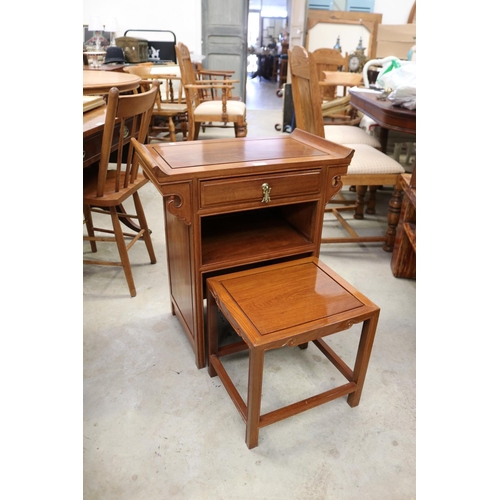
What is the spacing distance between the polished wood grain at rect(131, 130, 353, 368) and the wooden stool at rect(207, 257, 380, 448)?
0.31 ft

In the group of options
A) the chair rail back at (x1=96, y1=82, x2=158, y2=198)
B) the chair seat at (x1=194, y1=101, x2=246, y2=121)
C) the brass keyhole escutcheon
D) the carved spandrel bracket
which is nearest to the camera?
the carved spandrel bracket

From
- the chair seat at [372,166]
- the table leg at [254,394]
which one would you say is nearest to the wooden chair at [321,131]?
the chair seat at [372,166]

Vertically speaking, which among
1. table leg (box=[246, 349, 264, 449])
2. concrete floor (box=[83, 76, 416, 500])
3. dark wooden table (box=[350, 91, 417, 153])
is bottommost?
concrete floor (box=[83, 76, 416, 500])

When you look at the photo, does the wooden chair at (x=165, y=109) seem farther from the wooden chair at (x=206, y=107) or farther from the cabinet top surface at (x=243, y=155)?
the cabinet top surface at (x=243, y=155)

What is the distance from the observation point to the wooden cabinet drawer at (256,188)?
4.29 ft

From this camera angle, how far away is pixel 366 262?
2514mm

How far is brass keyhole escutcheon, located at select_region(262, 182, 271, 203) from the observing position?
1.36 meters

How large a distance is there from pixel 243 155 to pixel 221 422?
97 cm

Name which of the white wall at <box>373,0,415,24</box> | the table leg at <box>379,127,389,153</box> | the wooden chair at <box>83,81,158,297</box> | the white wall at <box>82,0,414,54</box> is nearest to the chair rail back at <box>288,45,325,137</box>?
the wooden chair at <box>83,81,158,297</box>

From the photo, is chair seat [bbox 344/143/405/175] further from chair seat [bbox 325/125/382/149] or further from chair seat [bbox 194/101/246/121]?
chair seat [bbox 194/101/246/121]

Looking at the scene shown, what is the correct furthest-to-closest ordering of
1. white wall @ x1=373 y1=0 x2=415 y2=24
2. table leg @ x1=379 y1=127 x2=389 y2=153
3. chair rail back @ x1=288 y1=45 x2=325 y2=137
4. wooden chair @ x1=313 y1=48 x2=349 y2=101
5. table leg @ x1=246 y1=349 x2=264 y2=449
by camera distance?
white wall @ x1=373 y1=0 x2=415 y2=24 < wooden chair @ x1=313 y1=48 x2=349 y2=101 < table leg @ x1=379 y1=127 x2=389 y2=153 < chair rail back @ x1=288 y1=45 x2=325 y2=137 < table leg @ x1=246 y1=349 x2=264 y2=449

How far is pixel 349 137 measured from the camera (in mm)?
2836

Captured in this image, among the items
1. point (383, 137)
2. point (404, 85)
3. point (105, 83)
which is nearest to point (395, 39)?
point (383, 137)
